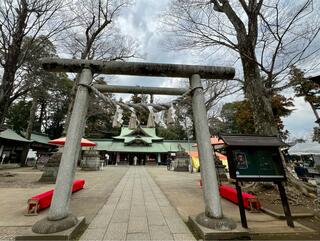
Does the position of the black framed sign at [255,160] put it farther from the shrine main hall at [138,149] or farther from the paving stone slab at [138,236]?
the shrine main hall at [138,149]

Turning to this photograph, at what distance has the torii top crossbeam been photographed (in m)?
3.98

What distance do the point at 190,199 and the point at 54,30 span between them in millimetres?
11033

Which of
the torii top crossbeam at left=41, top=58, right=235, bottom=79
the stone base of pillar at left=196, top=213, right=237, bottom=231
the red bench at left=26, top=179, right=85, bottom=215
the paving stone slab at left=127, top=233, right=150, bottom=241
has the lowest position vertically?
the paving stone slab at left=127, top=233, right=150, bottom=241

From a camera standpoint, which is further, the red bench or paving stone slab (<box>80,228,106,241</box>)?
the red bench

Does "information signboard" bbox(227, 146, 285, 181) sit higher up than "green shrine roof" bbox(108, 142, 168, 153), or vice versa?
"green shrine roof" bbox(108, 142, 168, 153)

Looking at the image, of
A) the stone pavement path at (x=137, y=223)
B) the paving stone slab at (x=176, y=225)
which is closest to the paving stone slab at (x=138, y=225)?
the stone pavement path at (x=137, y=223)

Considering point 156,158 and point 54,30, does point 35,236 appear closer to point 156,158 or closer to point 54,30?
point 54,30

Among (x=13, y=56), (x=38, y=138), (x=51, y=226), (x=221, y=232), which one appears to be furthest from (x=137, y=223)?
(x=38, y=138)

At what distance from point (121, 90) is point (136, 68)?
2.32 ft

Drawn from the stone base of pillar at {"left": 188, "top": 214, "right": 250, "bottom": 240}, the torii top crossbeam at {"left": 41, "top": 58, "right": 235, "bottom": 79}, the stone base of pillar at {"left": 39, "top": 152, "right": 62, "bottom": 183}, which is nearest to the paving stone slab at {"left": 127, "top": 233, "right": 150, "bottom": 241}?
the stone base of pillar at {"left": 188, "top": 214, "right": 250, "bottom": 240}

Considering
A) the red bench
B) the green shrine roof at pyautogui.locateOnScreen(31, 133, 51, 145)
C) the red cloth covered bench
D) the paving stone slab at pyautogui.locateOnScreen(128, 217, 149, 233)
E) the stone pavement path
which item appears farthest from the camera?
the green shrine roof at pyautogui.locateOnScreen(31, 133, 51, 145)

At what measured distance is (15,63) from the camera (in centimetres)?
1049

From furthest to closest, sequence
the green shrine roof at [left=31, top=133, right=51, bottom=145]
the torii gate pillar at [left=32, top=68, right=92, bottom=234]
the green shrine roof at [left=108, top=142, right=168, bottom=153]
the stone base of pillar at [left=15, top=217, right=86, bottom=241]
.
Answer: the green shrine roof at [left=108, top=142, right=168, bottom=153]
the green shrine roof at [left=31, top=133, right=51, bottom=145]
the torii gate pillar at [left=32, top=68, right=92, bottom=234]
the stone base of pillar at [left=15, top=217, right=86, bottom=241]

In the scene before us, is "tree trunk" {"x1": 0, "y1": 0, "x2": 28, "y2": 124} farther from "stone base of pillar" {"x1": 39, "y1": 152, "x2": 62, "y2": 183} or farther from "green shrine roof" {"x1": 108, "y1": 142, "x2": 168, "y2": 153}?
"green shrine roof" {"x1": 108, "y1": 142, "x2": 168, "y2": 153}
